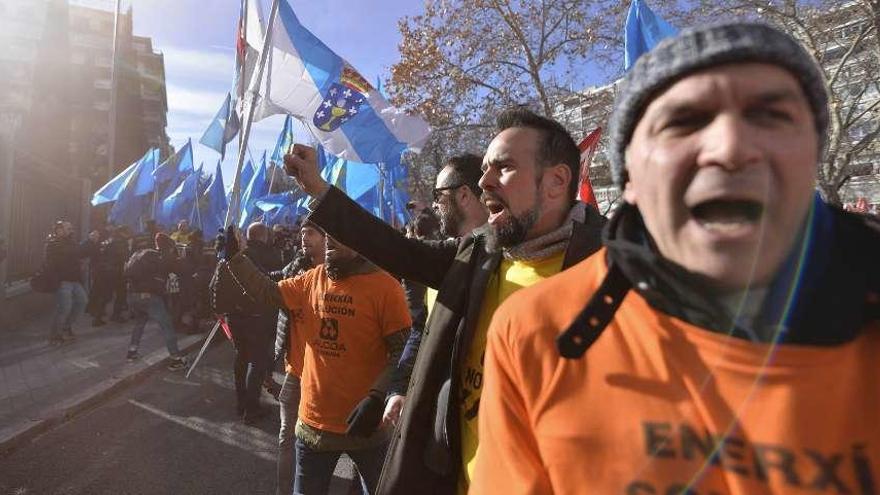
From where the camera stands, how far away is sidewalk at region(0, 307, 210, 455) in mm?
5953

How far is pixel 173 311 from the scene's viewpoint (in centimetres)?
1148

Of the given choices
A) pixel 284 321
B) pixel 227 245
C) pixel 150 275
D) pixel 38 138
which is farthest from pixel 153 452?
pixel 38 138

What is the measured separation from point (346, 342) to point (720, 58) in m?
2.68

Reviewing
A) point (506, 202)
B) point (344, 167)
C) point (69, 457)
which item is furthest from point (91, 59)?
point (506, 202)

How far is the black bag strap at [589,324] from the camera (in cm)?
98

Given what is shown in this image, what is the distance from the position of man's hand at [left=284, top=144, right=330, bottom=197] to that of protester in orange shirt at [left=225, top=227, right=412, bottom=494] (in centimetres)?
96

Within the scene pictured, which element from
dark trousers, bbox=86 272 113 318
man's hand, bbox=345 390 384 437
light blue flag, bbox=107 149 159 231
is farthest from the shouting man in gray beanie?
light blue flag, bbox=107 149 159 231

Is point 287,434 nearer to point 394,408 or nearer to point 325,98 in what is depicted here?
point 394,408

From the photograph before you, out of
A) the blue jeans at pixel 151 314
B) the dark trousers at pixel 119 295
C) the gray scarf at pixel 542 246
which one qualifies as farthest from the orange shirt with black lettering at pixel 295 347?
the dark trousers at pixel 119 295

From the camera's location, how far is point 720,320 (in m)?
0.90

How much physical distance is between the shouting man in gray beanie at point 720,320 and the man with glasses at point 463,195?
2315 millimetres

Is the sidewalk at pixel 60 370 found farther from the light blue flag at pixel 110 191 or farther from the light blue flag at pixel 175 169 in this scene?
the light blue flag at pixel 175 169

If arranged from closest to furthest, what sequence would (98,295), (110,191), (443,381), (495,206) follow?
(443,381) < (495,206) < (98,295) < (110,191)

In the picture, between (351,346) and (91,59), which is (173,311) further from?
(91,59)
